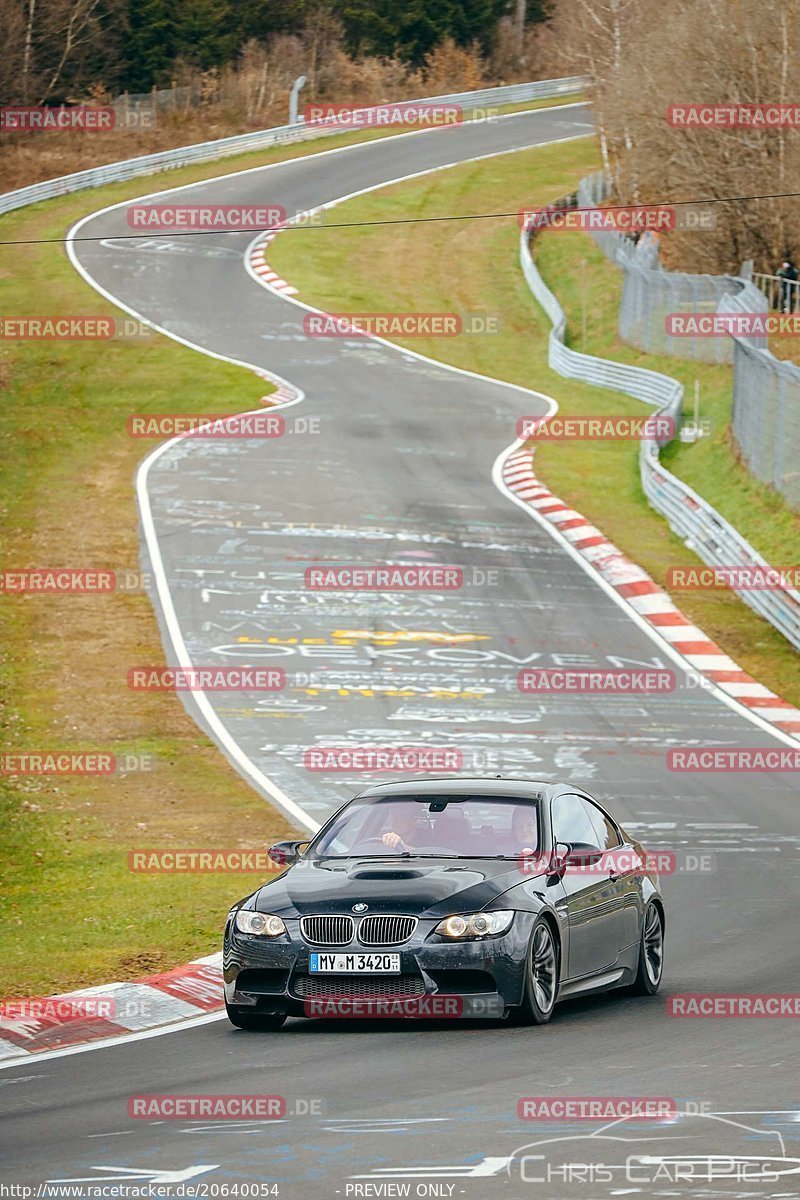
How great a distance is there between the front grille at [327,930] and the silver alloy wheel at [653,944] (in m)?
2.49

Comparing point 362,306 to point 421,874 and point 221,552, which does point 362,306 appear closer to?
point 221,552

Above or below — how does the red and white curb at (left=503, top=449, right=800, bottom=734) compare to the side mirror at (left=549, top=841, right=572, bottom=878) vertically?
below

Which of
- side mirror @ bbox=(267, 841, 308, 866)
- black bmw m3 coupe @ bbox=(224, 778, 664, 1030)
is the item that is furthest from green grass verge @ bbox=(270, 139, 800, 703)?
side mirror @ bbox=(267, 841, 308, 866)

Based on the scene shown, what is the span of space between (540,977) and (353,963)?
42.6 inches

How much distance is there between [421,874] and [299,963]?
88 cm

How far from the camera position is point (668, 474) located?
35.5 meters

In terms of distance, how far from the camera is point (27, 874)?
16359 millimetres

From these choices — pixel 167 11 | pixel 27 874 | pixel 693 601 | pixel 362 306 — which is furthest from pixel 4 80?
pixel 27 874
